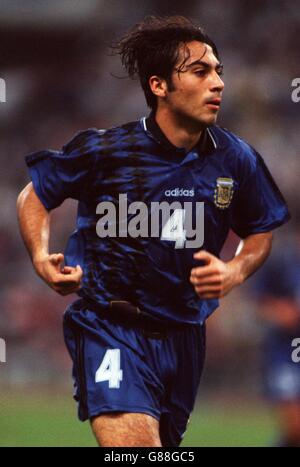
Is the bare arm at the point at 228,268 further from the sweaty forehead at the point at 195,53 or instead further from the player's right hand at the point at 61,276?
the sweaty forehead at the point at 195,53

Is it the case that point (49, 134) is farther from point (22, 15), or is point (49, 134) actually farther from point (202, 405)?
point (202, 405)

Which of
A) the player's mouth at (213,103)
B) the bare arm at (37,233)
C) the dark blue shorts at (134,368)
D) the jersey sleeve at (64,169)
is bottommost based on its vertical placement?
the dark blue shorts at (134,368)

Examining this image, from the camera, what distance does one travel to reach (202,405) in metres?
8.00

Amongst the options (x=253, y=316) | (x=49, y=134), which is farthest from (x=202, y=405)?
(x=49, y=134)

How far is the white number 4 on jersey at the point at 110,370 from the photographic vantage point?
3.97 m

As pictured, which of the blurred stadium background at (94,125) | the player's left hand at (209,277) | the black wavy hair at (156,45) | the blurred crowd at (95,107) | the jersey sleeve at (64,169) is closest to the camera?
the player's left hand at (209,277)

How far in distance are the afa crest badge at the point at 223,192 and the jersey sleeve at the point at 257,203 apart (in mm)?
73

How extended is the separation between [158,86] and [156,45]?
207 mm

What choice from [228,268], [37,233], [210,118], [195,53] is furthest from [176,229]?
[195,53]

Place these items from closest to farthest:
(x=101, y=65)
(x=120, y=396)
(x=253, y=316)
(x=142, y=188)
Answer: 1. (x=120, y=396)
2. (x=142, y=188)
3. (x=253, y=316)
4. (x=101, y=65)

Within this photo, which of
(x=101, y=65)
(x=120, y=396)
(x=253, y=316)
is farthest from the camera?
(x=101, y=65)

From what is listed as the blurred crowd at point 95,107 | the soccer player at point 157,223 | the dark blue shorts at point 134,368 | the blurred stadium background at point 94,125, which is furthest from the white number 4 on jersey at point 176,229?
the blurred crowd at point 95,107

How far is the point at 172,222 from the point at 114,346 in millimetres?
614

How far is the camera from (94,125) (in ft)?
27.8
